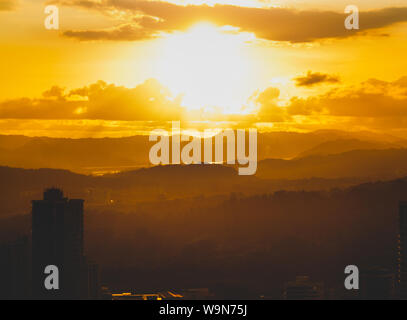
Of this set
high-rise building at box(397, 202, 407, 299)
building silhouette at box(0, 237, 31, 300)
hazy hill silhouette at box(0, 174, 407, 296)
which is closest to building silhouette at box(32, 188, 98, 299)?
building silhouette at box(0, 237, 31, 300)

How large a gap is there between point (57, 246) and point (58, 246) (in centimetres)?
16

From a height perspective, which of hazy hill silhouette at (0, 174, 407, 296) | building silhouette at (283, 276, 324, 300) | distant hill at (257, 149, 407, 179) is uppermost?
distant hill at (257, 149, 407, 179)

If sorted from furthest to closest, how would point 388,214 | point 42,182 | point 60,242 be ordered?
point 388,214
point 42,182
point 60,242

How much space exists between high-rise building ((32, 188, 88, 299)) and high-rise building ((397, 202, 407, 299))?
27380 mm

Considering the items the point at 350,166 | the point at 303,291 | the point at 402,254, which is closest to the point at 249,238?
the point at 350,166

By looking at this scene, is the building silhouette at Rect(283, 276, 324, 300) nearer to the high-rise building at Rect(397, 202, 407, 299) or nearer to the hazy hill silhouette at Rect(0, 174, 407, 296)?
the hazy hill silhouette at Rect(0, 174, 407, 296)

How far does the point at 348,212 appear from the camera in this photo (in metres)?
105

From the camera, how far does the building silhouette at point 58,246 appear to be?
68.4 metres

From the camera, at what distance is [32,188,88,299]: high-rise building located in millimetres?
68375

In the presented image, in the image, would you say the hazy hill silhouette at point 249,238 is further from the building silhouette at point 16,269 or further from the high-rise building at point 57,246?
the high-rise building at point 57,246
